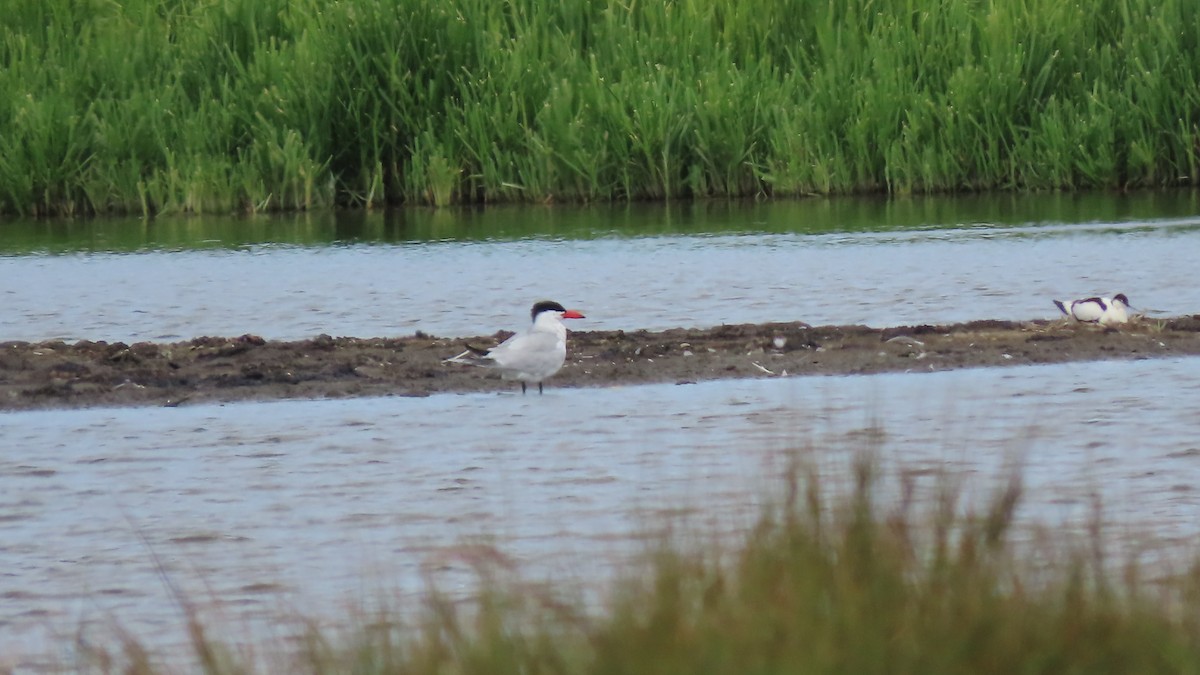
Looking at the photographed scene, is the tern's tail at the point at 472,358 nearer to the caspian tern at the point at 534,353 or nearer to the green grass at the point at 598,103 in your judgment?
the caspian tern at the point at 534,353

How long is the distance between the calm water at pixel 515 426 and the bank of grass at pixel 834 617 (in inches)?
10.7

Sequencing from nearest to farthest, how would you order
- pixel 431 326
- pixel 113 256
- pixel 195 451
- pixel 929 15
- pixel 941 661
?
pixel 941 661 < pixel 195 451 < pixel 431 326 < pixel 113 256 < pixel 929 15

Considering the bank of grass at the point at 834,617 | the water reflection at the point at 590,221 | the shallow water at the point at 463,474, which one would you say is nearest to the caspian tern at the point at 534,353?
the shallow water at the point at 463,474

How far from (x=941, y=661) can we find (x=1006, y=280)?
11305mm

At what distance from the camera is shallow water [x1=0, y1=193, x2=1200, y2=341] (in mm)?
13789

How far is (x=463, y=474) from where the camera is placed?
8359 millimetres

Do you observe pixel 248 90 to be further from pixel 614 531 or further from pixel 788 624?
pixel 788 624

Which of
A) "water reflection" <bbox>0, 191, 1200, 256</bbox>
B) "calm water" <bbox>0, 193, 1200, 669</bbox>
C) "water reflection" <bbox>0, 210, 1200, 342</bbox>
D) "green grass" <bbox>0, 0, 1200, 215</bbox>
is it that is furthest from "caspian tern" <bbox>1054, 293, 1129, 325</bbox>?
"green grass" <bbox>0, 0, 1200, 215</bbox>

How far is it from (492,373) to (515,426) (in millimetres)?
1488

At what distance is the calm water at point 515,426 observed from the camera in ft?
21.4

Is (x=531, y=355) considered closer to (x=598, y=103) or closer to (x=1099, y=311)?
(x=1099, y=311)

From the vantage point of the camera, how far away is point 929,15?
21.3 m

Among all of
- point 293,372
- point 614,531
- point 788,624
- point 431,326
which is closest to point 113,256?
point 431,326

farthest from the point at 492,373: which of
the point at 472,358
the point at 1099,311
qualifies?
the point at 1099,311
